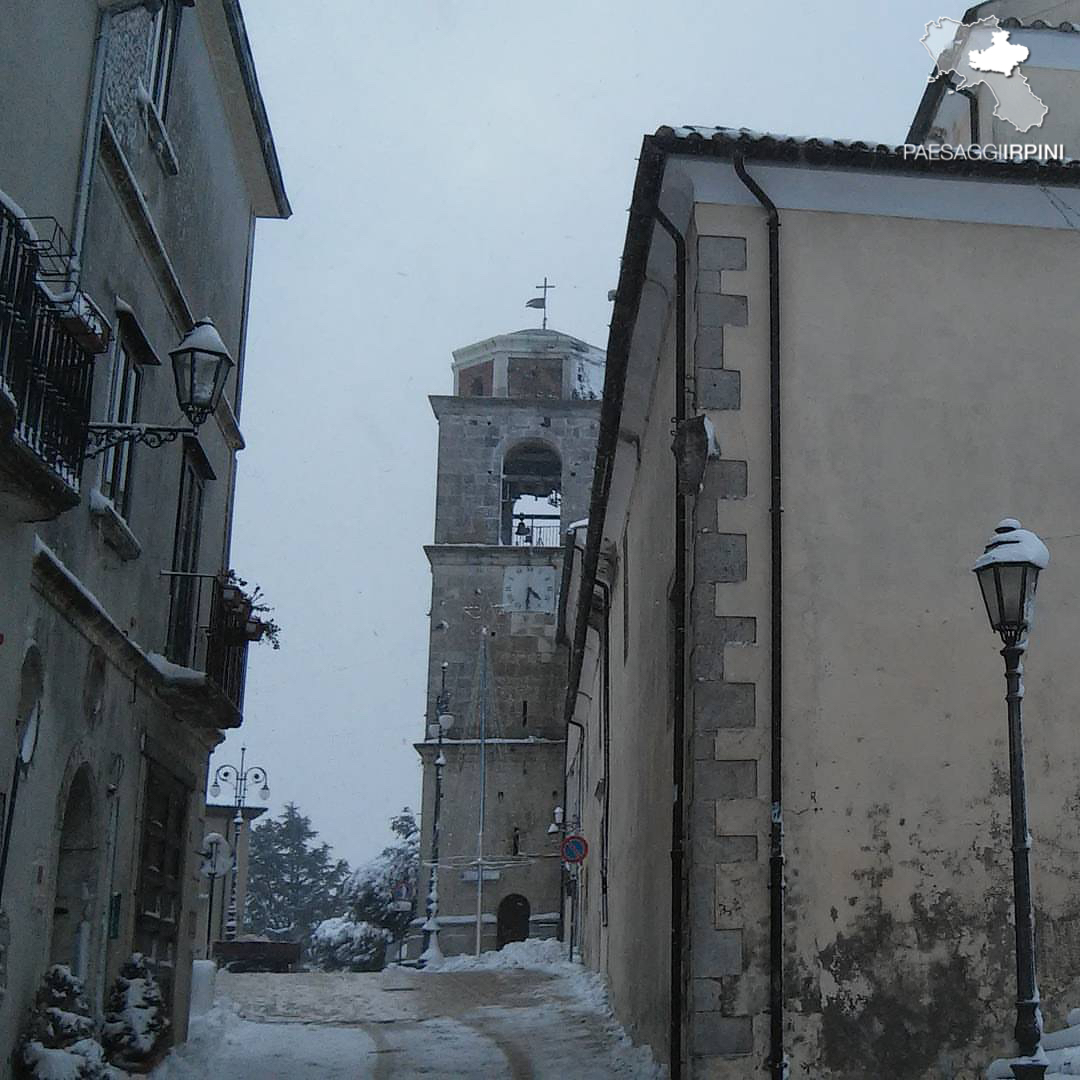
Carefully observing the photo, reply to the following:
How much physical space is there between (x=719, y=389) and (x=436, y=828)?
27.8 m

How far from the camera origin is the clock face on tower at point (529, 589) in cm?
3806

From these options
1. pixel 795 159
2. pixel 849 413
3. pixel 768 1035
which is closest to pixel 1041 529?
pixel 849 413

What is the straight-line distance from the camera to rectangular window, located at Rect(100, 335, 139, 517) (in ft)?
32.7

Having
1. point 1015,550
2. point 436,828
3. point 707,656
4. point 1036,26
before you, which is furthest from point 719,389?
point 436,828

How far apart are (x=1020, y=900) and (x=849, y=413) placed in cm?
382

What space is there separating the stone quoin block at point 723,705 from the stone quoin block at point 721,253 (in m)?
2.79

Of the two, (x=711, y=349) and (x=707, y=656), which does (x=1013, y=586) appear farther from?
(x=711, y=349)

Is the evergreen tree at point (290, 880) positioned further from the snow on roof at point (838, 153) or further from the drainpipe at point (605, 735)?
the snow on roof at point (838, 153)

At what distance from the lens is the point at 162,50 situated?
1106 cm

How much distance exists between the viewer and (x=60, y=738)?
8.83 metres

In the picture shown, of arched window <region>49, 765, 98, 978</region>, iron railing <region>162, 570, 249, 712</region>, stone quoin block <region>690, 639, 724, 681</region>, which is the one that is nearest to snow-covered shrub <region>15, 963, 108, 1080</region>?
arched window <region>49, 765, 98, 978</region>

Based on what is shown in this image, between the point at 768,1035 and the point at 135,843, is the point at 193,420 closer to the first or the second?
the point at 135,843

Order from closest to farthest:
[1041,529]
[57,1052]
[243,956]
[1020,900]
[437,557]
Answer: [1020,900] → [57,1052] → [1041,529] → [243,956] → [437,557]

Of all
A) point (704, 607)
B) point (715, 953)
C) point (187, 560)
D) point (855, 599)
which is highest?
point (187, 560)
